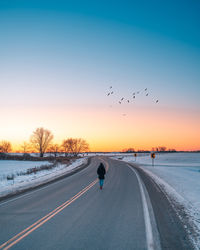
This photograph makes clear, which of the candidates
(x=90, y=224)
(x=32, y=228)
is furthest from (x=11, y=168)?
(x=90, y=224)

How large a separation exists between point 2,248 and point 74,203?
13.9 feet

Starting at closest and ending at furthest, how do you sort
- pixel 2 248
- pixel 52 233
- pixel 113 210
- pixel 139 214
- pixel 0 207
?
1. pixel 2 248
2. pixel 52 233
3. pixel 139 214
4. pixel 113 210
5. pixel 0 207

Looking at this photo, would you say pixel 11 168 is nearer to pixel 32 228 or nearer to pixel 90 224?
pixel 32 228

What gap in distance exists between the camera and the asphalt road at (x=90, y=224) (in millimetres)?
4945

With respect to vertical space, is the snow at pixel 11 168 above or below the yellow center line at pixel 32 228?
below

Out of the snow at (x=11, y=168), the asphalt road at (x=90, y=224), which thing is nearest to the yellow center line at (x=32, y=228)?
the asphalt road at (x=90, y=224)

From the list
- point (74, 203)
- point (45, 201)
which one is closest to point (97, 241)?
point (74, 203)

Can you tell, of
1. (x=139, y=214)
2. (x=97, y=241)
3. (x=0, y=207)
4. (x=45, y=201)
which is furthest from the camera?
(x=45, y=201)

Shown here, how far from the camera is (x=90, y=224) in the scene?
620 centimetres

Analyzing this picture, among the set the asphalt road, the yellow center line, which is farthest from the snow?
the yellow center line

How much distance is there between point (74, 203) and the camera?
8.72m

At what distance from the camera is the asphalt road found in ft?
16.2

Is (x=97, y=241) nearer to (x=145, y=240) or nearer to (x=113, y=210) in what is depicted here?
(x=145, y=240)

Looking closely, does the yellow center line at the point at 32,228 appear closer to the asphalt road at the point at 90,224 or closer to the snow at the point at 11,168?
the asphalt road at the point at 90,224
